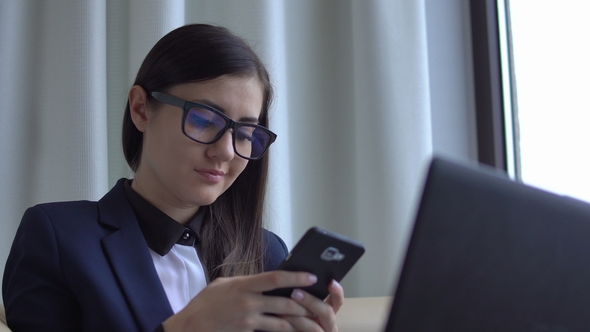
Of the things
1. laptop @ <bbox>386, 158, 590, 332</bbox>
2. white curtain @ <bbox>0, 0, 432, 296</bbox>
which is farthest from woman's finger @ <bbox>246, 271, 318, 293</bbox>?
white curtain @ <bbox>0, 0, 432, 296</bbox>

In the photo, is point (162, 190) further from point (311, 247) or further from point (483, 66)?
point (483, 66)

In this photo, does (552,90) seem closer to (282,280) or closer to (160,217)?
(160,217)

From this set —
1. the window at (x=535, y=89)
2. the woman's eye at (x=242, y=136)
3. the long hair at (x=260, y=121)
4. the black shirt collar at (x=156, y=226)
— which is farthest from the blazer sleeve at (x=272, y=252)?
the window at (x=535, y=89)

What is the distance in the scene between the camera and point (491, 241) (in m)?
0.50

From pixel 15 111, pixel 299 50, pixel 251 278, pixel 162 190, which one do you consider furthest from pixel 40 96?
pixel 251 278

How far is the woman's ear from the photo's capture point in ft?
3.97

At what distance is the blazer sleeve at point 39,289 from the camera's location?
3.34ft

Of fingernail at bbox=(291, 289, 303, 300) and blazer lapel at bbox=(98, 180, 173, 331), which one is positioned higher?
fingernail at bbox=(291, 289, 303, 300)

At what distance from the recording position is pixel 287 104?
1.90 meters

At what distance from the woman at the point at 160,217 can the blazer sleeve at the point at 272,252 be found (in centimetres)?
4

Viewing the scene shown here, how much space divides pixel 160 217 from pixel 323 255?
61 centimetres

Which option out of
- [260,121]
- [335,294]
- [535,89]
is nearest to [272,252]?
[260,121]

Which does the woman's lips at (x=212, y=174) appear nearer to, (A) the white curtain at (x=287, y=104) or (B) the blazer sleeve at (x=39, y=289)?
(B) the blazer sleeve at (x=39, y=289)

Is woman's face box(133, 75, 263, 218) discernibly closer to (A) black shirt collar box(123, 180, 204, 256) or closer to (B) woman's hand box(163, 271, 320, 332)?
(A) black shirt collar box(123, 180, 204, 256)
